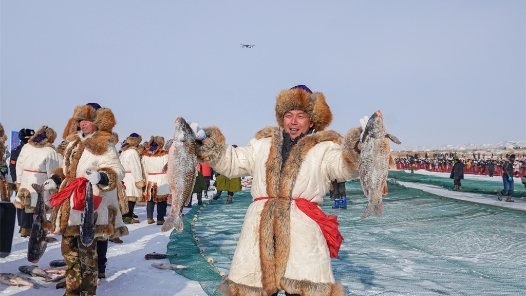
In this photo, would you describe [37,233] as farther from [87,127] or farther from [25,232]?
[25,232]

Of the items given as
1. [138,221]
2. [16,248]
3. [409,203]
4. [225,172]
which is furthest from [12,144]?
[225,172]

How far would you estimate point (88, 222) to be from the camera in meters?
3.83

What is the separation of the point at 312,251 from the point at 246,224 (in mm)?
473

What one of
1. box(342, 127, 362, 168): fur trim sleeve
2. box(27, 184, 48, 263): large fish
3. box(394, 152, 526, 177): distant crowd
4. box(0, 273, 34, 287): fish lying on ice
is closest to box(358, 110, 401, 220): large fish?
box(342, 127, 362, 168): fur trim sleeve

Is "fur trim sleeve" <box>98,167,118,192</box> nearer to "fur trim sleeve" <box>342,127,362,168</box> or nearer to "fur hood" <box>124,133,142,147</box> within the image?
"fur trim sleeve" <box>342,127,362,168</box>

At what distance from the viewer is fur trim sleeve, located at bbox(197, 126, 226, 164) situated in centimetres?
291

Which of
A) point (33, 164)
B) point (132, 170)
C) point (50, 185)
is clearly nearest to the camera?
point (50, 185)

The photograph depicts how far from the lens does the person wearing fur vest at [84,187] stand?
152 inches

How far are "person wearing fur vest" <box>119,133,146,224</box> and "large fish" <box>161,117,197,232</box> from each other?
6.13 meters

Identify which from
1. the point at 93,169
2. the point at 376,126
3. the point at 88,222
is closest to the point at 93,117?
the point at 93,169

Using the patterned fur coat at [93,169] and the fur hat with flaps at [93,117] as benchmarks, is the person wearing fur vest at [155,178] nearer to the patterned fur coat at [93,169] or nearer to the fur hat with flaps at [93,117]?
the fur hat with flaps at [93,117]

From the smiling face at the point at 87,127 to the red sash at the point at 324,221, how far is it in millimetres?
2169

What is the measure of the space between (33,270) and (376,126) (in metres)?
4.08

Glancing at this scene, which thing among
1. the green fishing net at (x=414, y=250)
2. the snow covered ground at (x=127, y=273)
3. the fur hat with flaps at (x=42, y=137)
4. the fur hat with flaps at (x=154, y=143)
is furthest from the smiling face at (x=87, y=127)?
the fur hat with flaps at (x=154, y=143)
